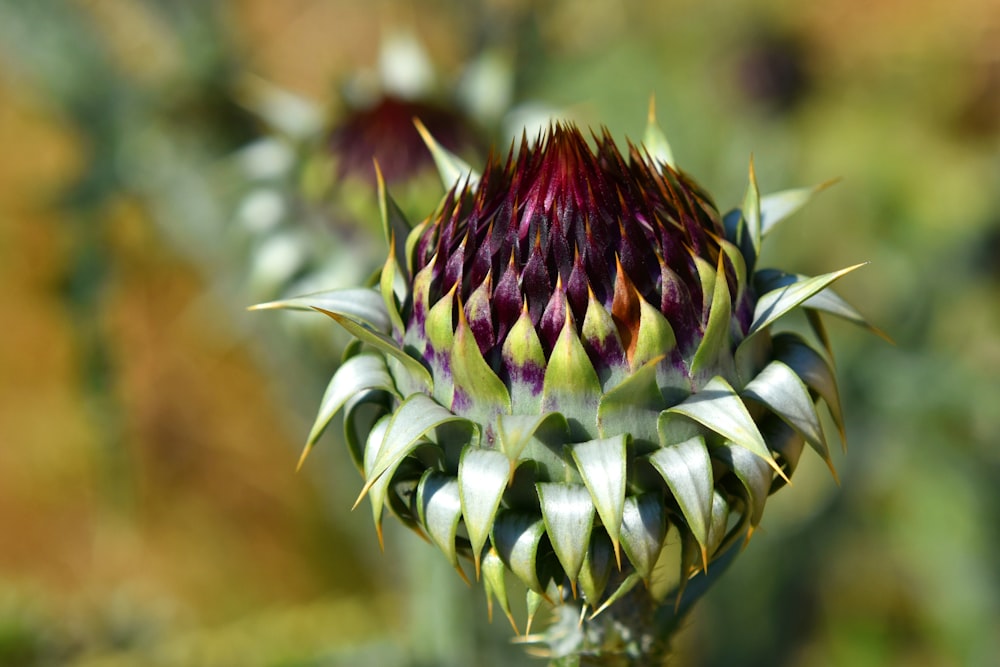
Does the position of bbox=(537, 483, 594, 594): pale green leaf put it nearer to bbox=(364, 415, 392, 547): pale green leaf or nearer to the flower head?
bbox=(364, 415, 392, 547): pale green leaf

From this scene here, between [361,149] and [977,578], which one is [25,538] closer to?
[361,149]

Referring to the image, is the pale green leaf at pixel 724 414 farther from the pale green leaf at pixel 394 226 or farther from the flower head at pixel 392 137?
the flower head at pixel 392 137

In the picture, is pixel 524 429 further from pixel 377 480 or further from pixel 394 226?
pixel 394 226

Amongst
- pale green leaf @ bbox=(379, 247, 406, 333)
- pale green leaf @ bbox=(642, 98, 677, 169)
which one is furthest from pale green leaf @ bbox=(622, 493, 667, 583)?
pale green leaf @ bbox=(642, 98, 677, 169)

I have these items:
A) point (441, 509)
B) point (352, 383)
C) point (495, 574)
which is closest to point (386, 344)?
point (352, 383)

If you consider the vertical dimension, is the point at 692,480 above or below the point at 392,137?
below

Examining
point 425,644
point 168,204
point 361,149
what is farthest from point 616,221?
point 168,204

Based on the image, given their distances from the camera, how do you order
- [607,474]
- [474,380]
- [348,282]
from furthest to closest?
[348,282] → [474,380] → [607,474]

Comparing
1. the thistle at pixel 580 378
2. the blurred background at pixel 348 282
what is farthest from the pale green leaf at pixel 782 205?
the blurred background at pixel 348 282
